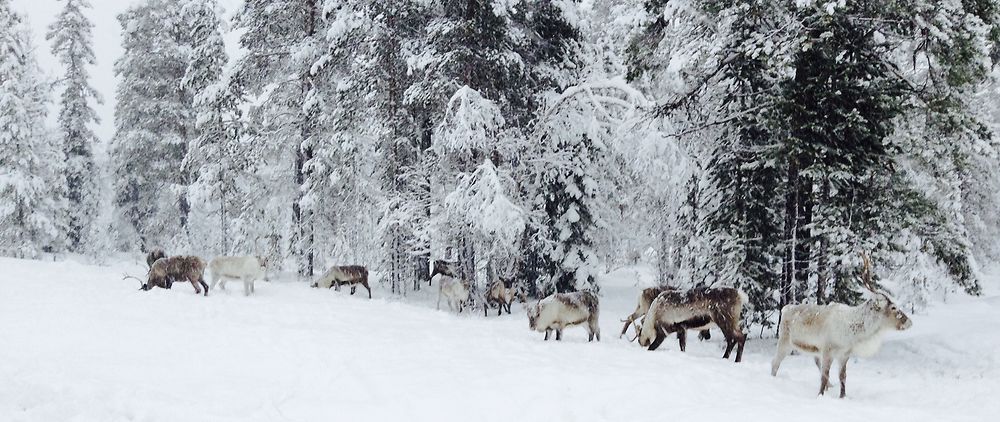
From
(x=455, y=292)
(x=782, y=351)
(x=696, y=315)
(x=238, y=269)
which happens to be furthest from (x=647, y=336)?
(x=238, y=269)

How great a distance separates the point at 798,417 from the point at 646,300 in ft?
25.3

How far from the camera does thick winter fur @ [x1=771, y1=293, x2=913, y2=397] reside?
8.06 meters

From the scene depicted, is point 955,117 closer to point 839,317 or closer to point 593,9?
point 839,317

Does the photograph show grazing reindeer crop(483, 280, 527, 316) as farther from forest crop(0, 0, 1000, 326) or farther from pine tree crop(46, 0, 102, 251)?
pine tree crop(46, 0, 102, 251)

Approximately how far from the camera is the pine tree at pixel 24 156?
2861 centimetres

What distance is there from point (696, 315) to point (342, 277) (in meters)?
14.2

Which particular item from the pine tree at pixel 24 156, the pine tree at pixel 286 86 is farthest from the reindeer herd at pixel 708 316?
the pine tree at pixel 24 156

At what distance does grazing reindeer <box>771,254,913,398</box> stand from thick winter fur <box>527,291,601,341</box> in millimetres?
4456

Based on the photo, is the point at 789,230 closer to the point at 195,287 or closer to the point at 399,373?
the point at 399,373

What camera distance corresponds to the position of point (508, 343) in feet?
36.0

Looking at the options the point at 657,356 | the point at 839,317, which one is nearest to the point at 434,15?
the point at 657,356

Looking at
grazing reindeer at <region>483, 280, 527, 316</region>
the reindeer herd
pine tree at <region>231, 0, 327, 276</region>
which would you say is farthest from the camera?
pine tree at <region>231, 0, 327, 276</region>

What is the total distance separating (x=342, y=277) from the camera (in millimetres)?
21828

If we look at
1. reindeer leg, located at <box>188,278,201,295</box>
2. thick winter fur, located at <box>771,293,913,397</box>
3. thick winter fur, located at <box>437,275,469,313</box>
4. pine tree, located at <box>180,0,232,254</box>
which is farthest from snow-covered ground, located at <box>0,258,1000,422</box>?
pine tree, located at <box>180,0,232,254</box>
